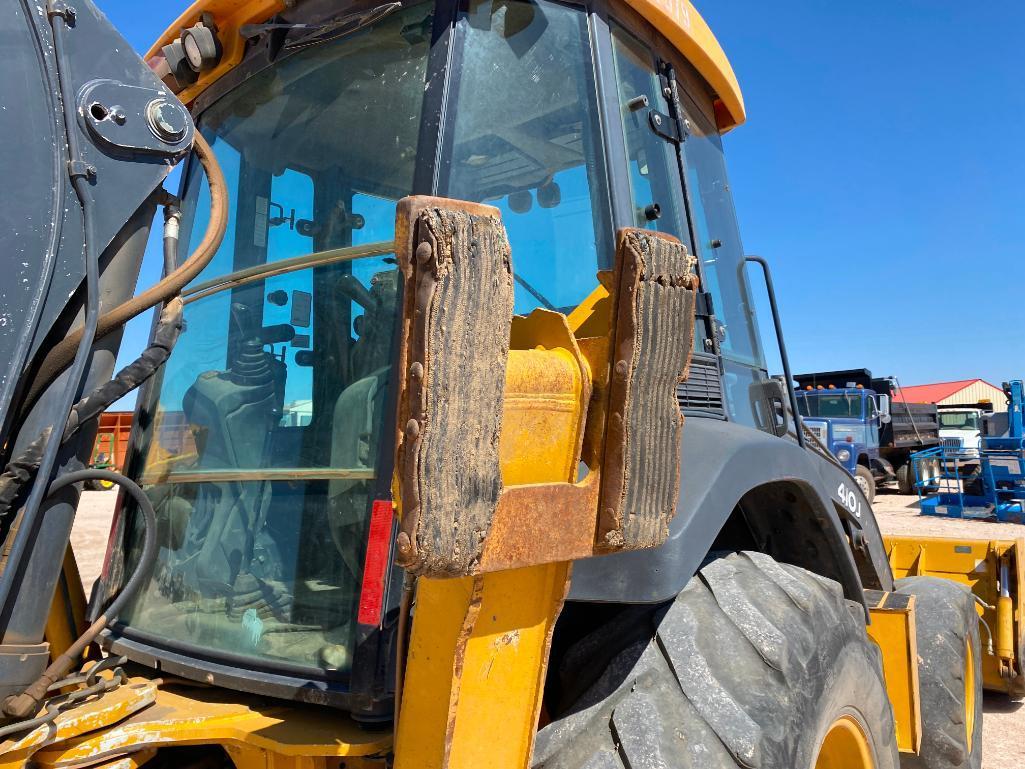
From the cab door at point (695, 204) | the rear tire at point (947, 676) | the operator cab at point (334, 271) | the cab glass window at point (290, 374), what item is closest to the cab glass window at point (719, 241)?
the cab door at point (695, 204)

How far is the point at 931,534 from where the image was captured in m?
11.9

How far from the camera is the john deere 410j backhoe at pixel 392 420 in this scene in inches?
46.5

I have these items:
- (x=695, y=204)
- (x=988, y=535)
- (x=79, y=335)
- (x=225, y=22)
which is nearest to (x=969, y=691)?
(x=695, y=204)

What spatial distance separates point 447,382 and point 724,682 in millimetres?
903

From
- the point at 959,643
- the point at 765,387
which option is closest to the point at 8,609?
the point at 765,387

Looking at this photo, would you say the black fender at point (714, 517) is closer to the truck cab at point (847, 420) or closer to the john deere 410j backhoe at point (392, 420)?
the john deere 410j backhoe at point (392, 420)

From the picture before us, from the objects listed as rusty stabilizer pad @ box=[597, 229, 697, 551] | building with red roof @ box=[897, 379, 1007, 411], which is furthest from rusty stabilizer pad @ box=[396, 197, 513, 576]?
building with red roof @ box=[897, 379, 1007, 411]

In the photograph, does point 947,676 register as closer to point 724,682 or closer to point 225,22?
point 724,682

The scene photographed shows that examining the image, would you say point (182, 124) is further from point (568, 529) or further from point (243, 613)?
point (568, 529)

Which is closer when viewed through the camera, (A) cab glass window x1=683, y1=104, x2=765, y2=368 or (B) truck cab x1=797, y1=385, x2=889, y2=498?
(A) cab glass window x1=683, y1=104, x2=765, y2=368

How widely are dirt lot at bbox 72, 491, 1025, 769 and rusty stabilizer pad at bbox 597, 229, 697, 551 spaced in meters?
3.88

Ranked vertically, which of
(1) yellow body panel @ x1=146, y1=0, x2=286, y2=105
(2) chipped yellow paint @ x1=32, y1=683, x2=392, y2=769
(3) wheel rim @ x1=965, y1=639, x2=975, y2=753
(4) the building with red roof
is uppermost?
(4) the building with red roof

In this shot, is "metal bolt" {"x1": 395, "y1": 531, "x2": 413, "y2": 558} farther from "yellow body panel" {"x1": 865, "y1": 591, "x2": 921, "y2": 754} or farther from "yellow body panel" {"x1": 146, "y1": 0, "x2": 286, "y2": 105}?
"yellow body panel" {"x1": 865, "y1": 591, "x2": 921, "y2": 754}

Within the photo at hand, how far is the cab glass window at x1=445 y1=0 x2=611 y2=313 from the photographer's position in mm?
1718
